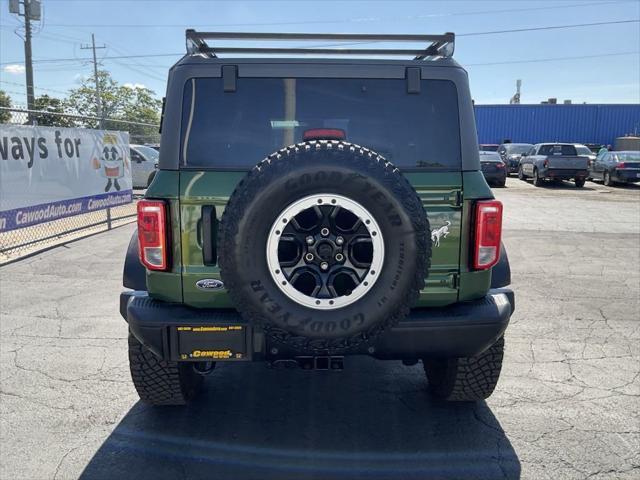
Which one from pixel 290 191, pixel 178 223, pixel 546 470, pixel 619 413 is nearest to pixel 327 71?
pixel 290 191

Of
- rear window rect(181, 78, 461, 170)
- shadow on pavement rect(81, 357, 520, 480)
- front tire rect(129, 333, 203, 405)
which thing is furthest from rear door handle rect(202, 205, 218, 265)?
shadow on pavement rect(81, 357, 520, 480)

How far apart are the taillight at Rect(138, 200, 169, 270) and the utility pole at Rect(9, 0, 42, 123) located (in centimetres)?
3479

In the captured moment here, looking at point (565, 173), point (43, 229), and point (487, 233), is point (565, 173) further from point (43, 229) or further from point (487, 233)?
point (487, 233)

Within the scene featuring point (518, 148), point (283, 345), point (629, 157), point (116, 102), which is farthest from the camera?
point (116, 102)

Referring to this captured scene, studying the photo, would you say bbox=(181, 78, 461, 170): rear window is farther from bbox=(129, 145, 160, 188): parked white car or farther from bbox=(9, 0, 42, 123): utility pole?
bbox=(9, 0, 42, 123): utility pole

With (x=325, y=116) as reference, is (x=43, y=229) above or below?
below

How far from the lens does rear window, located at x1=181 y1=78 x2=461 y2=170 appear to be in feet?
9.17

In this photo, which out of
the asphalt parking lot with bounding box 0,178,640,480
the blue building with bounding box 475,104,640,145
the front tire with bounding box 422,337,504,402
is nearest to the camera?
the asphalt parking lot with bounding box 0,178,640,480

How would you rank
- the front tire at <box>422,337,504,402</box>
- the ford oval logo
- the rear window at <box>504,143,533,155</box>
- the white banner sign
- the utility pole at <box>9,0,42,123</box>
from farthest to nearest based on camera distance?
the utility pole at <box>9,0,42,123</box> → the rear window at <box>504,143,533,155</box> → the white banner sign → the front tire at <box>422,337,504,402</box> → the ford oval logo

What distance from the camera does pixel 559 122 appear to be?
3859 cm

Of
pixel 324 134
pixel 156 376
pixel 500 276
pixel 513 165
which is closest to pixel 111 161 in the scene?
pixel 156 376

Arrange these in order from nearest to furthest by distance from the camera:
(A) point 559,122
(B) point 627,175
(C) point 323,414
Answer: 1. (C) point 323,414
2. (B) point 627,175
3. (A) point 559,122

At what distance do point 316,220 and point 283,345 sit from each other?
644mm

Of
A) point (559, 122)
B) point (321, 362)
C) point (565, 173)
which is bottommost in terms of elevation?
point (321, 362)
